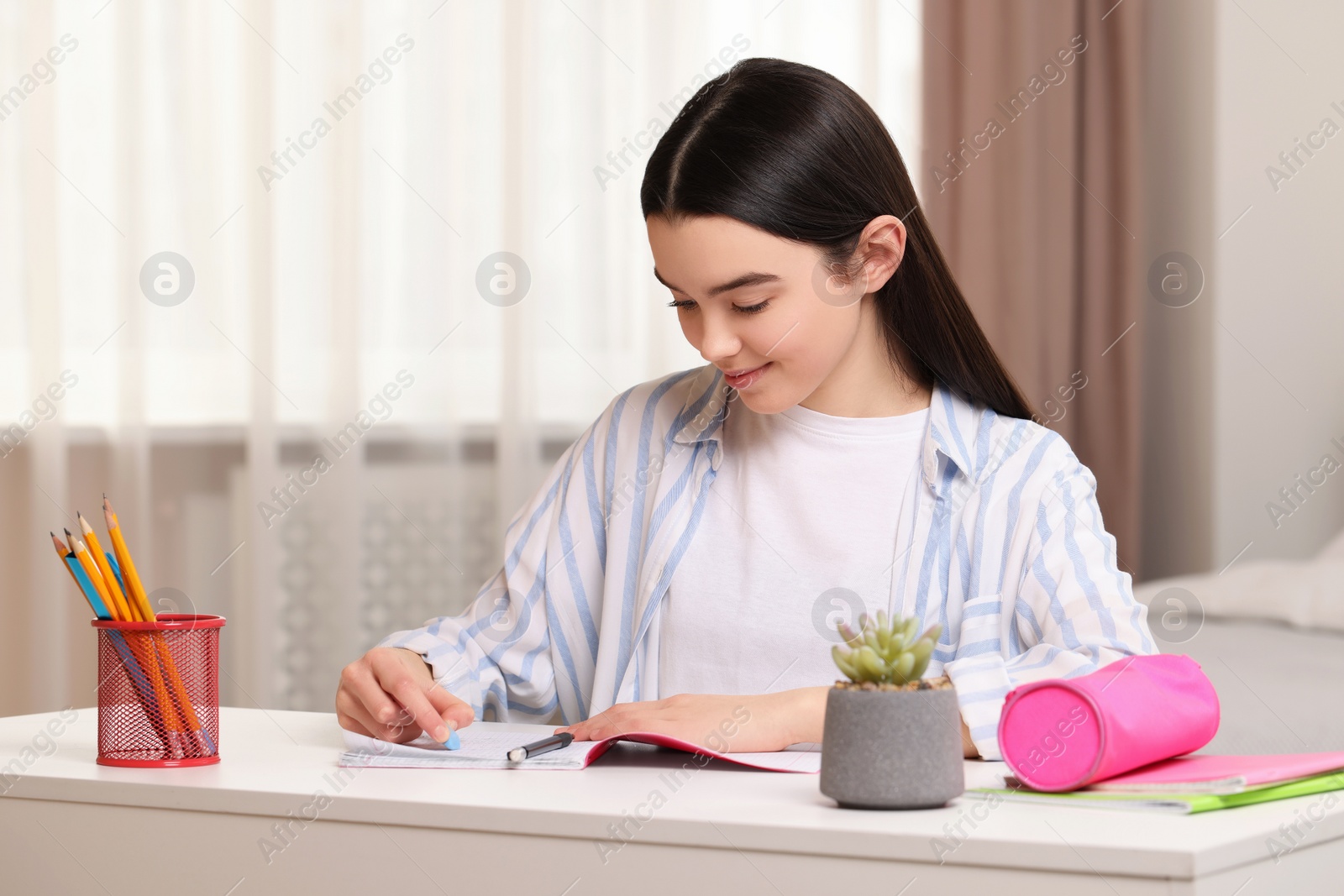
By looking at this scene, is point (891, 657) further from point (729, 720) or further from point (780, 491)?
point (780, 491)

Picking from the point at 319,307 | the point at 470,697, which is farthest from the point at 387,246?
the point at 470,697

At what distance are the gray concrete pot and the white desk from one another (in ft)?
0.04

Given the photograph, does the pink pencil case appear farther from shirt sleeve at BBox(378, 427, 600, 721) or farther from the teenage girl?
shirt sleeve at BBox(378, 427, 600, 721)

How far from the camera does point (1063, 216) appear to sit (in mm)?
3096

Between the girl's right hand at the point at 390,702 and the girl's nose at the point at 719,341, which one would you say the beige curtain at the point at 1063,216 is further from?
the girl's right hand at the point at 390,702

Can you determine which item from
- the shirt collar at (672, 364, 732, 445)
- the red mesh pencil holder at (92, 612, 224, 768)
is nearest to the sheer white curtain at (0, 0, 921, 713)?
the shirt collar at (672, 364, 732, 445)

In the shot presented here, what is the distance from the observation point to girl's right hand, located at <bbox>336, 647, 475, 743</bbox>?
100 cm

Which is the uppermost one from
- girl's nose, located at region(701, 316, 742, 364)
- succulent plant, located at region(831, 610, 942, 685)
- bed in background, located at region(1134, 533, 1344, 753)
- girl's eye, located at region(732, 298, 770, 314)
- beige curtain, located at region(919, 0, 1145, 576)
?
beige curtain, located at region(919, 0, 1145, 576)

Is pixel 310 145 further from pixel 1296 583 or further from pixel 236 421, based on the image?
pixel 1296 583

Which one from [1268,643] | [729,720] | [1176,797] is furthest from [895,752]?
[1268,643]

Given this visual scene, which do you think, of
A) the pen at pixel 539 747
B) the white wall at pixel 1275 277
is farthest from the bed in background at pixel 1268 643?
the pen at pixel 539 747

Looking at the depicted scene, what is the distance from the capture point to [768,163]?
3.80 feet

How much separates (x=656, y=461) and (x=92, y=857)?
67 cm

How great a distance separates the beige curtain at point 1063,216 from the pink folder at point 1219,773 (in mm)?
2300
